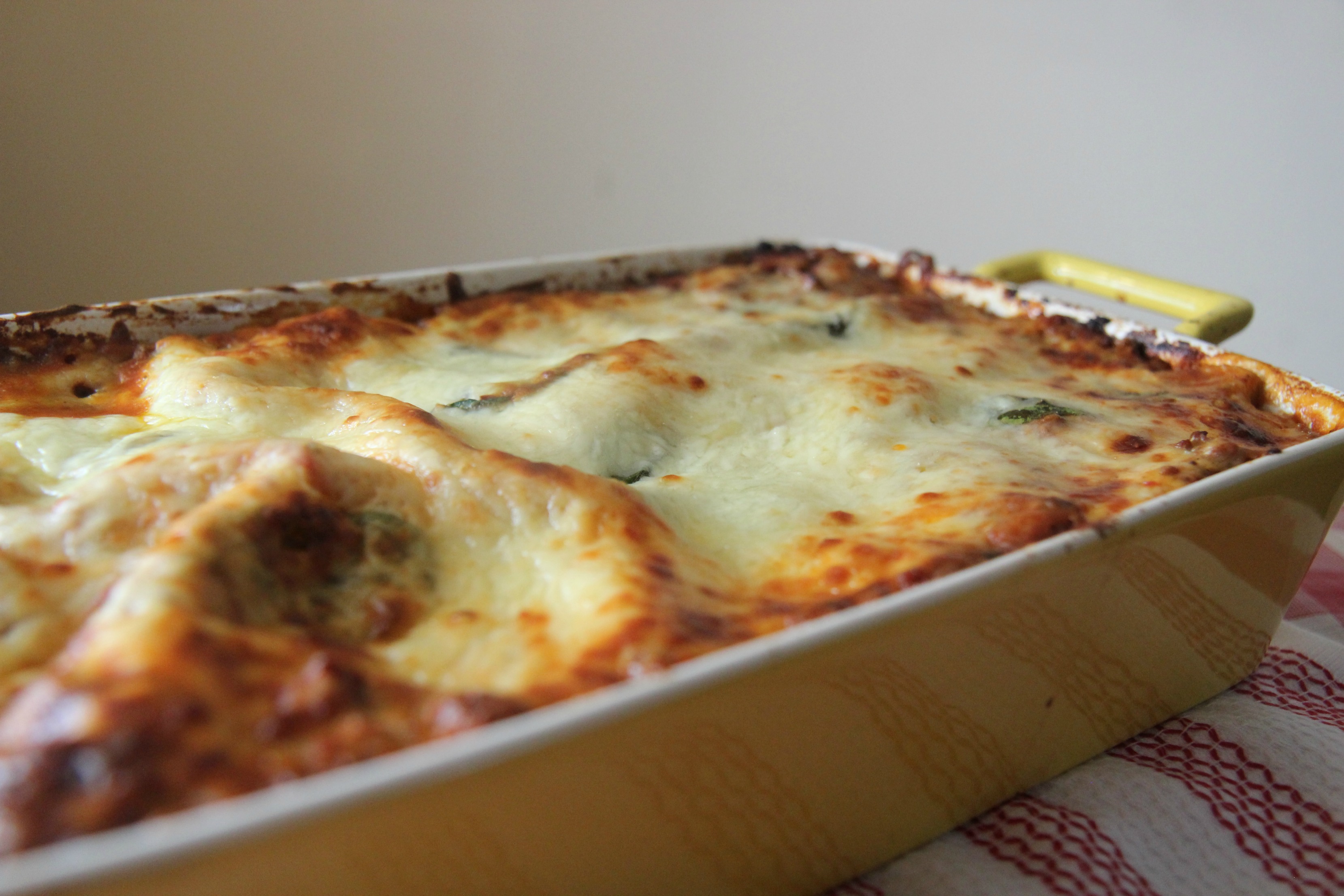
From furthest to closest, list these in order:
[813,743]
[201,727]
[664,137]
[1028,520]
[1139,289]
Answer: [664,137]
[1139,289]
[1028,520]
[813,743]
[201,727]

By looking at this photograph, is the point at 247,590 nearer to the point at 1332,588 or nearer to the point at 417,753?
the point at 417,753

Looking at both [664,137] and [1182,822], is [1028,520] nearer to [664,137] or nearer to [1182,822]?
[1182,822]

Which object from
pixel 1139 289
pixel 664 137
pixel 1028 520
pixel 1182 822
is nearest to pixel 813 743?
pixel 1028 520

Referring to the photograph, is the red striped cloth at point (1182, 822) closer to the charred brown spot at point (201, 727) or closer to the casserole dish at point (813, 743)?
the casserole dish at point (813, 743)

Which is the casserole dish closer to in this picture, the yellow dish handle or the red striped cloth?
the red striped cloth

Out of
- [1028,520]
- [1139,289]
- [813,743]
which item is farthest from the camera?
[1139,289]

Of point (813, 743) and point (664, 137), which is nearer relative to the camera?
point (813, 743)

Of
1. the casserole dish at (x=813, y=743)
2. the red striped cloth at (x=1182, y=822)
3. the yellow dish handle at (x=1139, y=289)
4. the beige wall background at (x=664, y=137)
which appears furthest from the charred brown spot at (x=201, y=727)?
the beige wall background at (x=664, y=137)

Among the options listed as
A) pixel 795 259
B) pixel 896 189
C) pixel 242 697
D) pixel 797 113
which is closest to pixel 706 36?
pixel 797 113

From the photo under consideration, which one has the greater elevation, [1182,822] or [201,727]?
[201,727]
